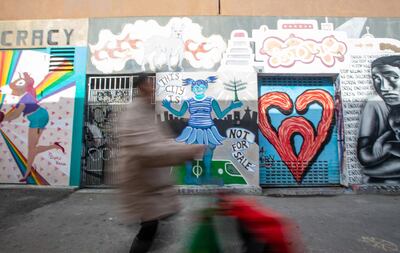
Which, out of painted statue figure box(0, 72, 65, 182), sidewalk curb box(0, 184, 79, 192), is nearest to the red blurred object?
sidewalk curb box(0, 184, 79, 192)

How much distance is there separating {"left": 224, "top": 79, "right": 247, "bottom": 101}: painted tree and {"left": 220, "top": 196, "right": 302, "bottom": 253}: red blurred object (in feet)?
19.0

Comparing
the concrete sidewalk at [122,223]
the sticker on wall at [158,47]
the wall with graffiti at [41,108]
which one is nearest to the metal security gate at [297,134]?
the concrete sidewalk at [122,223]

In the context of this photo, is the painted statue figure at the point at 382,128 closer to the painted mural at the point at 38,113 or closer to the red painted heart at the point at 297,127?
the red painted heart at the point at 297,127

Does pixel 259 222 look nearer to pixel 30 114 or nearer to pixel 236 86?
pixel 236 86

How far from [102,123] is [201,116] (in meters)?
2.40

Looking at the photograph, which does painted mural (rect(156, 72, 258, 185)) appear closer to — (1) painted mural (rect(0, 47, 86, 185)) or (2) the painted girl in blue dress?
(2) the painted girl in blue dress

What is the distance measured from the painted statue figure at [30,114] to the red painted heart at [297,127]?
4960 millimetres

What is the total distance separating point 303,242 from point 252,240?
8.47 ft

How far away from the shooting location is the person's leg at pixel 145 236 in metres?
2.52

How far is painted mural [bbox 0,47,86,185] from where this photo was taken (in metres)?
7.70

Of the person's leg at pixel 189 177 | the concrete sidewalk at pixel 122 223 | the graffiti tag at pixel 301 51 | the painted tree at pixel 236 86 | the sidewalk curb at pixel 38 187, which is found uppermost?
the graffiti tag at pixel 301 51

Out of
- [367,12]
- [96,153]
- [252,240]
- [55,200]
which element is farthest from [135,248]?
[367,12]

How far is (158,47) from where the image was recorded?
7.84 metres

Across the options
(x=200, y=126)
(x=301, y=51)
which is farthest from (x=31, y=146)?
(x=301, y=51)
